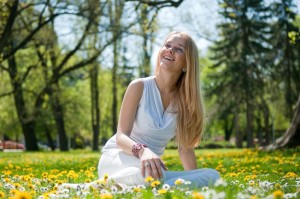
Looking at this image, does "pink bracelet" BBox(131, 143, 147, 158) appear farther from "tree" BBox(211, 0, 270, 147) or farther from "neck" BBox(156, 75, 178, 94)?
"tree" BBox(211, 0, 270, 147)

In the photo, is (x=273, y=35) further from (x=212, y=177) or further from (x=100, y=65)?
(x=212, y=177)

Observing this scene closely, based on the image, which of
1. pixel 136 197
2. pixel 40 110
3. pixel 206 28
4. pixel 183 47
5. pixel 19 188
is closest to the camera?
pixel 136 197

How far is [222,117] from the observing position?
34625 millimetres

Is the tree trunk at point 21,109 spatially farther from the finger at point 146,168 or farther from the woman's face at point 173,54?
the finger at point 146,168

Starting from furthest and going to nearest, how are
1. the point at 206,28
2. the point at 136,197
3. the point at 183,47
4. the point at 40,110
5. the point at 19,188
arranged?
the point at 206,28
the point at 40,110
the point at 183,47
the point at 19,188
the point at 136,197

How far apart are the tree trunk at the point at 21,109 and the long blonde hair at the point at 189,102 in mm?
24299

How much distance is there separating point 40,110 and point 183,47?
27.3 meters

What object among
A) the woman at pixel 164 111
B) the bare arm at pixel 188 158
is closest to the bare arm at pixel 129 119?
the woman at pixel 164 111

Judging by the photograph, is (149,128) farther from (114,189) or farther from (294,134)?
(294,134)

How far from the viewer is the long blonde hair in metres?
4.79

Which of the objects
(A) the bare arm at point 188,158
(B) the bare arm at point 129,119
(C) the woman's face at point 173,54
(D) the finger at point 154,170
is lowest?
(A) the bare arm at point 188,158

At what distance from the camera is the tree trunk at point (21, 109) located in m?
29.2

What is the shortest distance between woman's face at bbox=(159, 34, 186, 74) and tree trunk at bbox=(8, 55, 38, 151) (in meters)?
24.4

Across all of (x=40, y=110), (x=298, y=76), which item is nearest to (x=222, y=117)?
(x=298, y=76)
